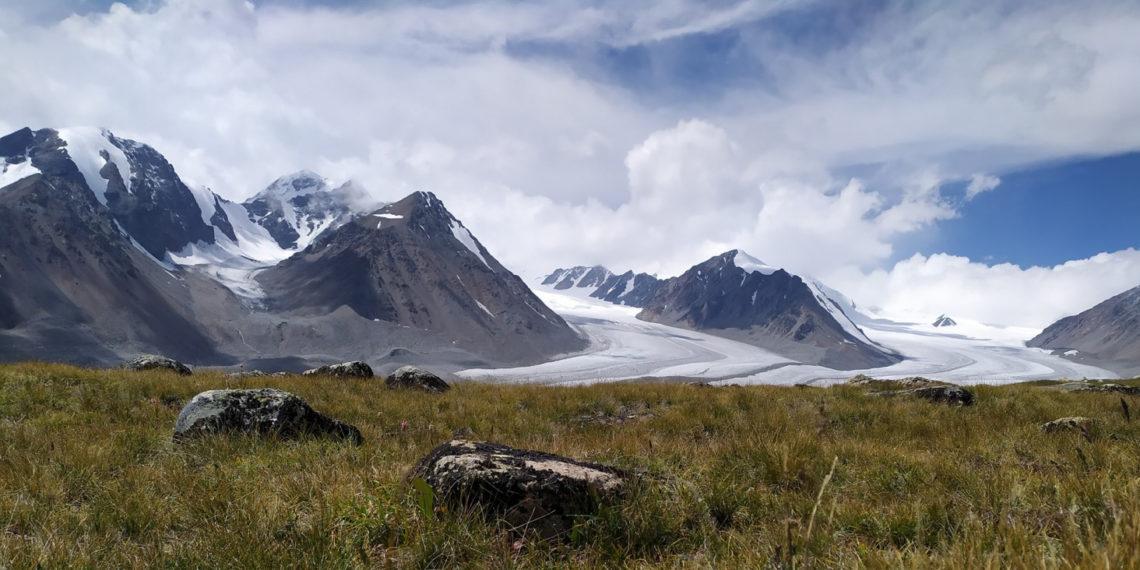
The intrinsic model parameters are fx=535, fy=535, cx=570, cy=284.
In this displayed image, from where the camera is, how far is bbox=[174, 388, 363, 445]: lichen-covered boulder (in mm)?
7141

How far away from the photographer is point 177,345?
196 m

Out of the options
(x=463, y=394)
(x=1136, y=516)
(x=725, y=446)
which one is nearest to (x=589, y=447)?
(x=725, y=446)

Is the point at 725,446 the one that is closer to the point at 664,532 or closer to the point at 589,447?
the point at 589,447

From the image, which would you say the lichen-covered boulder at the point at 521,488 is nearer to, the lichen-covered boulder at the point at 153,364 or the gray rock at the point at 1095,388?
the lichen-covered boulder at the point at 153,364

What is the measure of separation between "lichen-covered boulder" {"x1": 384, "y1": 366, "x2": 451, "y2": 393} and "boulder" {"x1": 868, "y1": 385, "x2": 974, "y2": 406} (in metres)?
12.3

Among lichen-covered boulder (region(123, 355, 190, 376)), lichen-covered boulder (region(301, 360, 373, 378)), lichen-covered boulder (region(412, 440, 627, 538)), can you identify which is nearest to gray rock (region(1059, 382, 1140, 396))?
lichen-covered boulder (region(412, 440, 627, 538))

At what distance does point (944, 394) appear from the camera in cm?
1345

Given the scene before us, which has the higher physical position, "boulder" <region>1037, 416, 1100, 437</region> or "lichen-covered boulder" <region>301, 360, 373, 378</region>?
"boulder" <region>1037, 416, 1100, 437</region>

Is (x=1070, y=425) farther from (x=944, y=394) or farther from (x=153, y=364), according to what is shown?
(x=153, y=364)

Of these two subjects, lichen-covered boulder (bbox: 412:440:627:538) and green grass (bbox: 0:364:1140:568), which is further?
lichen-covered boulder (bbox: 412:440:627:538)

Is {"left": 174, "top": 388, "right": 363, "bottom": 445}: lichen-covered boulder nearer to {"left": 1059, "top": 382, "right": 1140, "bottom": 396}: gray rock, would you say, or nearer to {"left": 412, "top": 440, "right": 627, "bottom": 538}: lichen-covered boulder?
{"left": 412, "top": 440, "right": 627, "bottom": 538}: lichen-covered boulder

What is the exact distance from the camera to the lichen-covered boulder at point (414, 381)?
15.2m

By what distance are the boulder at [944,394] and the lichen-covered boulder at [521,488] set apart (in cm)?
1229

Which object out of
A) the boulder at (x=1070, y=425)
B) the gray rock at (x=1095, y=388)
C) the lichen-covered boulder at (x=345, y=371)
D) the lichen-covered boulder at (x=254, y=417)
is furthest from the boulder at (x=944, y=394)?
the lichen-covered boulder at (x=345, y=371)
